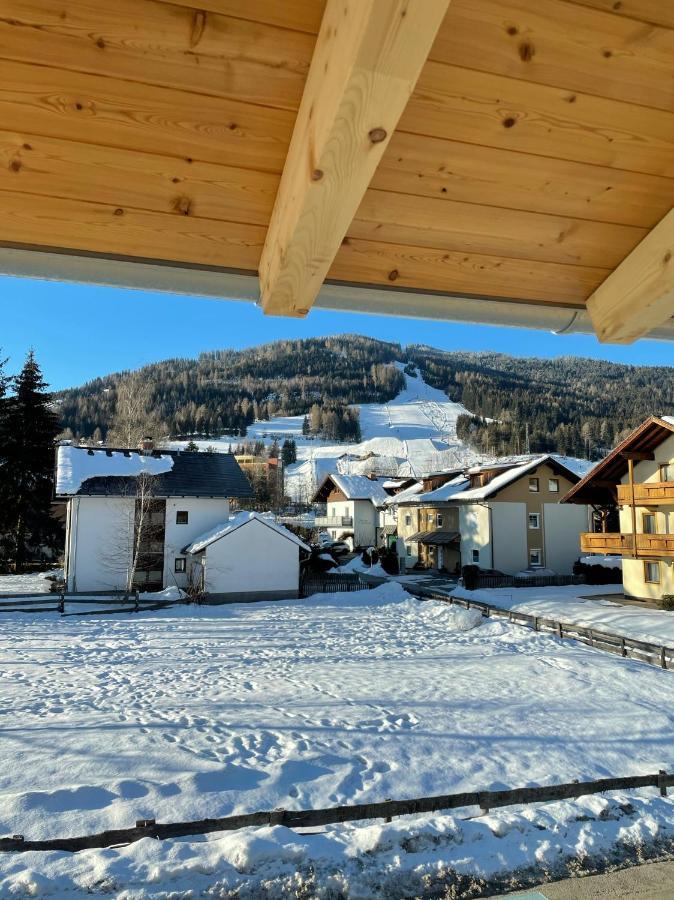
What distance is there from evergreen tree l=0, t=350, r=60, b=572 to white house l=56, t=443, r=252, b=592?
698 centimetres

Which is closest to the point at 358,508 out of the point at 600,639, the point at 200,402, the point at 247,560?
the point at 247,560

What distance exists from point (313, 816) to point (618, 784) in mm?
3839

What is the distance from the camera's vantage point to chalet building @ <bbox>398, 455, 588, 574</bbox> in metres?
32.8

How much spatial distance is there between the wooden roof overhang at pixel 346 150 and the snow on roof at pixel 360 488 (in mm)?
45423

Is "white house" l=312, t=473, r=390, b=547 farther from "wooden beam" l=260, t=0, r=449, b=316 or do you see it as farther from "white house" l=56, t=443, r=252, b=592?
"wooden beam" l=260, t=0, r=449, b=316

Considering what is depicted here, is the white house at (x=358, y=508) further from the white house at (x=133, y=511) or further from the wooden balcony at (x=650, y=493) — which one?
the wooden balcony at (x=650, y=493)

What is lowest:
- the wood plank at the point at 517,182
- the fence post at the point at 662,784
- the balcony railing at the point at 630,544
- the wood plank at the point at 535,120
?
the fence post at the point at 662,784

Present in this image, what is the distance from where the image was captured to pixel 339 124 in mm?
1596

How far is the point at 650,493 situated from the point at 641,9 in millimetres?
23366

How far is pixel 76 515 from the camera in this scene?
88.3 ft

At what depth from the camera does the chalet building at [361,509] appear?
4900cm

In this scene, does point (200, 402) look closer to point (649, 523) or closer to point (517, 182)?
point (649, 523)

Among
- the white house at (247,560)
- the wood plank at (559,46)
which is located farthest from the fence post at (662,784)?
the white house at (247,560)

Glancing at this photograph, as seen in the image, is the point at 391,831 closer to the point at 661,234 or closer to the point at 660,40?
the point at 661,234
